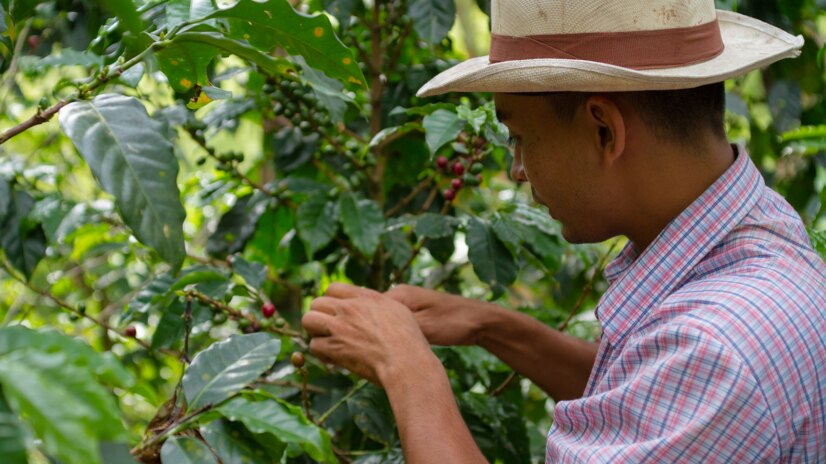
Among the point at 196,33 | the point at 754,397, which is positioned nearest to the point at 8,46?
the point at 196,33

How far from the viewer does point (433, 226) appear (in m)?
2.02

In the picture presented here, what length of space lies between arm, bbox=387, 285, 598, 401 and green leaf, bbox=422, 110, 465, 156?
0.41m

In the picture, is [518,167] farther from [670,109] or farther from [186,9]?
[186,9]

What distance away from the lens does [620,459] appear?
4.19 feet

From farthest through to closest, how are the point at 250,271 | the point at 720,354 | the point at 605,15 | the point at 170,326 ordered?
the point at 250,271
the point at 170,326
the point at 605,15
the point at 720,354

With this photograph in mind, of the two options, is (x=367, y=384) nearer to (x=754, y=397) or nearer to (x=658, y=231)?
(x=658, y=231)

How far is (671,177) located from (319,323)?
725 mm

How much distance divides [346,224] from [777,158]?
185cm

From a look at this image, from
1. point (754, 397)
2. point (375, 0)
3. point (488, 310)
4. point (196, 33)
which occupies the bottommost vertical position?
point (488, 310)

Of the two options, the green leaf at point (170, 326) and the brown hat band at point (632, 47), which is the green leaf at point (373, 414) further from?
the brown hat band at point (632, 47)

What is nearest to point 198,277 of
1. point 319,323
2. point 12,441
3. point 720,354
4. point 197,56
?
point 319,323

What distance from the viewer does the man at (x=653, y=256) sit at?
1.26m

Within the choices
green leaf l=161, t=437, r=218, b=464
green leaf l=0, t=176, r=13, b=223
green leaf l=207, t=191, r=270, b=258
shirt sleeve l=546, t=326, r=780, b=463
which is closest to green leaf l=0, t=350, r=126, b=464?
green leaf l=161, t=437, r=218, b=464

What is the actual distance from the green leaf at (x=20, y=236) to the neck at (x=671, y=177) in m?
1.21
